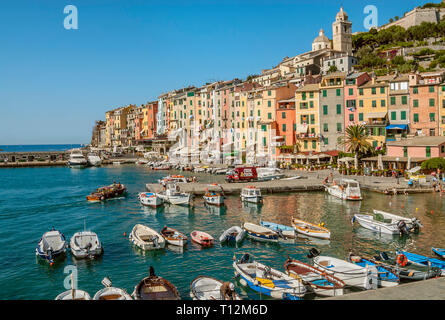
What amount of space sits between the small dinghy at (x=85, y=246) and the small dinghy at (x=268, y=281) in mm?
10482

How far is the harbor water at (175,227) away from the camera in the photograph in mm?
22609

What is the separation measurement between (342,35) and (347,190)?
326 ft

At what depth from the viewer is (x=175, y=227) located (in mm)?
34344

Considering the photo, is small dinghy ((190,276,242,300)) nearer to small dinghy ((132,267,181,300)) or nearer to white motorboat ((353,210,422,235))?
small dinghy ((132,267,181,300))

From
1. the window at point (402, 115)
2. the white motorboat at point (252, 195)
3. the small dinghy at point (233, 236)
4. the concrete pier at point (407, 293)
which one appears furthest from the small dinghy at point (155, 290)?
the window at point (402, 115)

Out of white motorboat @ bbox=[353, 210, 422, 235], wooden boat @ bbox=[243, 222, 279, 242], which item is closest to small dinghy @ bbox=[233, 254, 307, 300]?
wooden boat @ bbox=[243, 222, 279, 242]

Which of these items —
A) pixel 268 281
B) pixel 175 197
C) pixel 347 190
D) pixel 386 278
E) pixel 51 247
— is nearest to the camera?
pixel 268 281

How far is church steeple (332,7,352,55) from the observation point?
128 m

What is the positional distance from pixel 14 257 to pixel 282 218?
2278cm

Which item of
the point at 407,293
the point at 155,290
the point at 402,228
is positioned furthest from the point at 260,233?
the point at 407,293

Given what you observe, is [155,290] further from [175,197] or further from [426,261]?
[175,197]

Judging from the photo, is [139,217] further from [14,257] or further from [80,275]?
[80,275]

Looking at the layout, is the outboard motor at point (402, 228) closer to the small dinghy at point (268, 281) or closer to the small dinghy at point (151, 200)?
the small dinghy at point (268, 281)
